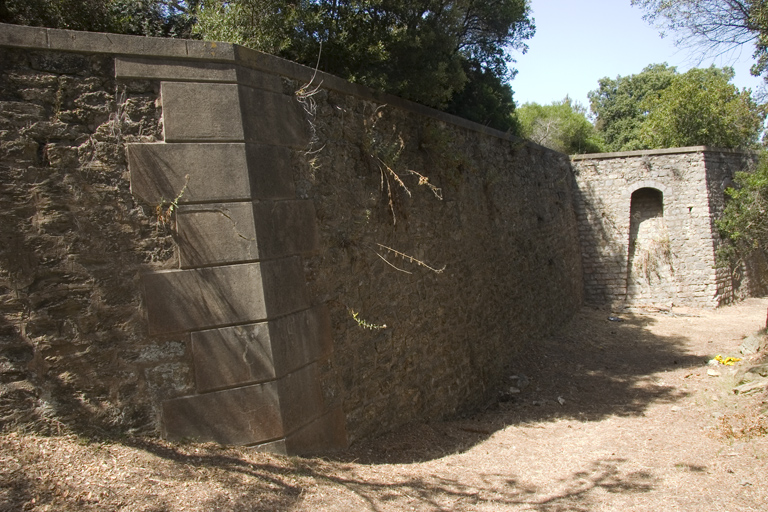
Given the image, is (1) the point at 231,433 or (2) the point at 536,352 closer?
(1) the point at 231,433

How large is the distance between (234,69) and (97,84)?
3.08ft

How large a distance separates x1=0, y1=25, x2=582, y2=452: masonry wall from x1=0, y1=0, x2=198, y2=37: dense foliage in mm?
2729

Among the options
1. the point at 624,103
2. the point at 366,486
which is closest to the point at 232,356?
the point at 366,486

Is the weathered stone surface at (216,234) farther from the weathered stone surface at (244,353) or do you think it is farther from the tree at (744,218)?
the tree at (744,218)

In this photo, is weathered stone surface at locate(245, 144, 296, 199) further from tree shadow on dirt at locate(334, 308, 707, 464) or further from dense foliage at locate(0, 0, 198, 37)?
dense foliage at locate(0, 0, 198, 37)

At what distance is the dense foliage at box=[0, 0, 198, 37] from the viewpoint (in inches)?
235

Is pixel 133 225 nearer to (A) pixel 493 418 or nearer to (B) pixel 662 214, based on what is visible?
(A) pixel 493 418

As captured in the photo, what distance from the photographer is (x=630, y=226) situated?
15484mm

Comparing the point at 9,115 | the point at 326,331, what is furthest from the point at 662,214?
the point at 9,115

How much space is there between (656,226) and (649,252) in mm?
703

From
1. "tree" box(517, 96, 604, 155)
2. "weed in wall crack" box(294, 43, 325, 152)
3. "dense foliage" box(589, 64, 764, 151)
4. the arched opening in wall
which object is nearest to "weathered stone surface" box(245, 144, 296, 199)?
"weed in wall crack" box(294, 43, 325, 152)

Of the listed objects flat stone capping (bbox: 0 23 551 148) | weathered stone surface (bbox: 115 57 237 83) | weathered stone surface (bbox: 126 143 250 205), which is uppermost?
flat stone capping (bbox: 0 23 551 148)

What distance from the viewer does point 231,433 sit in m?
4.16

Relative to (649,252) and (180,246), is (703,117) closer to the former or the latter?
(649,252)
